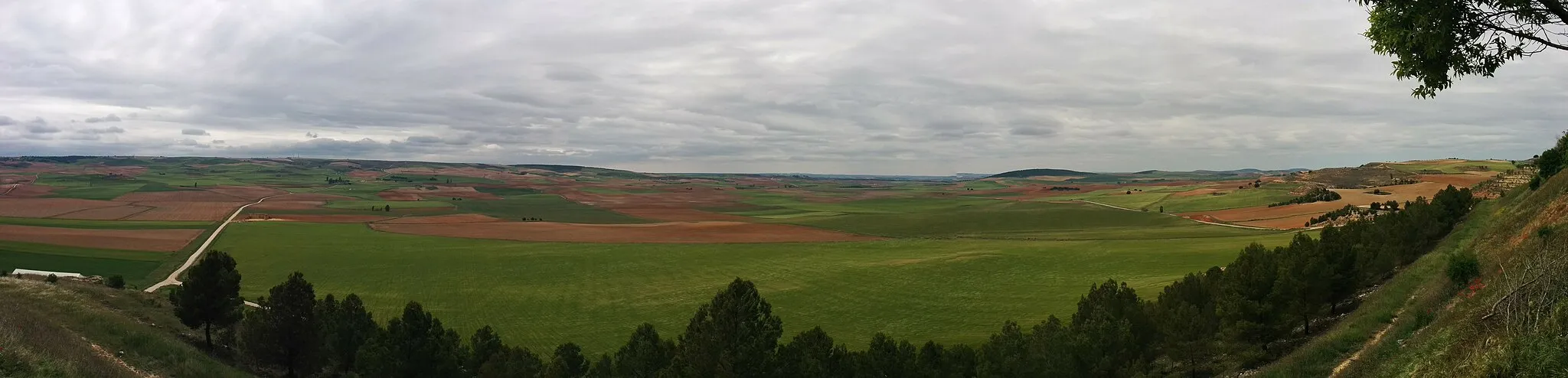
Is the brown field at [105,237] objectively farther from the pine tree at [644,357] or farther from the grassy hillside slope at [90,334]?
the pine tree at [644,357]

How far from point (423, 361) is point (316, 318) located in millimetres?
9359

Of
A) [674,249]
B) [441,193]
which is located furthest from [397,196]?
[674,249]

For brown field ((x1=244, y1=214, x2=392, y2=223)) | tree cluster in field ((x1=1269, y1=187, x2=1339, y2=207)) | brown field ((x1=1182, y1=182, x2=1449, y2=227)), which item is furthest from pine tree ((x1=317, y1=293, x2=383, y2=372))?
tree cluster in field ((x1=1269, y1=187, x2=1339, y2=207))

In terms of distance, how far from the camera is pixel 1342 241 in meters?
30.0

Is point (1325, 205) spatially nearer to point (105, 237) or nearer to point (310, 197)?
point (105, 237)

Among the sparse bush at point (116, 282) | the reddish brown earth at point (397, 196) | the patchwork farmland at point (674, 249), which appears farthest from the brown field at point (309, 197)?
the sparse bush at point (116, 282)

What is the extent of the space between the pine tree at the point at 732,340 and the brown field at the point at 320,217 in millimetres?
105995

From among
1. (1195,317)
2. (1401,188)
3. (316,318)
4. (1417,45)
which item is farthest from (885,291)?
(1401,188)

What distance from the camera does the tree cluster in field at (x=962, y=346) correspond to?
25219 mm

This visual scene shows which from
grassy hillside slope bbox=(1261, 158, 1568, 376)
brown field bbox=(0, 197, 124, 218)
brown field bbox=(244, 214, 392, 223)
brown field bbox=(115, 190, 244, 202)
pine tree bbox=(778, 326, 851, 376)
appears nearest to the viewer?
grassy hillside slope bbox=(1261, 158, 1568, 376)

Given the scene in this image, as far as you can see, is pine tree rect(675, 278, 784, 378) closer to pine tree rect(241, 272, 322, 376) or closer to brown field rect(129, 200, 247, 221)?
pine tree rect(241, 272, 322, 376)

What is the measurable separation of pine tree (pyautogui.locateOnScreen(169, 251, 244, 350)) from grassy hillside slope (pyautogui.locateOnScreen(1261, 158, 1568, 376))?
47.7 meters

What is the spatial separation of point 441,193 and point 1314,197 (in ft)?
638

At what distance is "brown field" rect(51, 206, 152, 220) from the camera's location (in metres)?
97.9
